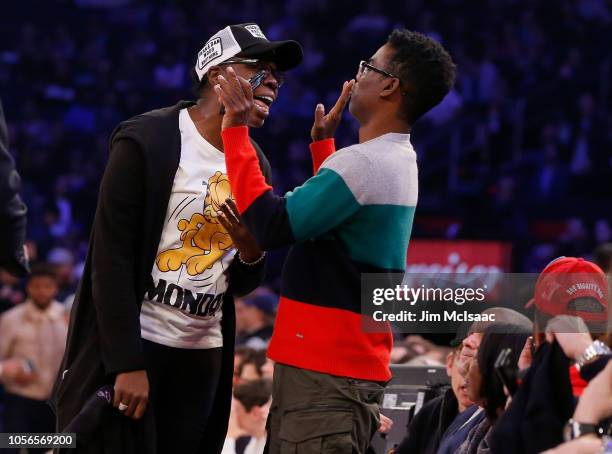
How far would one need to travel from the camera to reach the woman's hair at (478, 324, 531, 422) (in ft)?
11.0

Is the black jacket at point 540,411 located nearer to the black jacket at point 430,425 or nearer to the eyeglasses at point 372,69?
the eyeglasses at point 372,69

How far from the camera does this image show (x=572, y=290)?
129 inches

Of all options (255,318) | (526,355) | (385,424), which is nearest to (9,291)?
(255,318)

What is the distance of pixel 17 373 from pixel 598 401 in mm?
5888

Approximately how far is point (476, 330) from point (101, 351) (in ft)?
4.13

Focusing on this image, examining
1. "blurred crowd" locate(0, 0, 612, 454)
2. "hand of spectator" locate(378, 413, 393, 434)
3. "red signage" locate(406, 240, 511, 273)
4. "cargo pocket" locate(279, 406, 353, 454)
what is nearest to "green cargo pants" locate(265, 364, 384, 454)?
"cargo pocket" locate(279, 406, 353, 454)

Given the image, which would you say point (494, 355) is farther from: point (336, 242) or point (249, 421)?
point (249, 421)

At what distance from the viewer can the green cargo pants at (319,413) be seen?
2.98m

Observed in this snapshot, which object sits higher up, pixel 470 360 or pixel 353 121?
pixel 353 121

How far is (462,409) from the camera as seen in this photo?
3.92 m

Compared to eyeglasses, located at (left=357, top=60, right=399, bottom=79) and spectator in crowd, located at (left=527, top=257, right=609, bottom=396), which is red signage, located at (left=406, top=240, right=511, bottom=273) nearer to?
spectator in crowd, located at (left=527, top=257, right=609, bottom=396)

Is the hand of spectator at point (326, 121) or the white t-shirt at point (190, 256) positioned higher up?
the hand of spectator at point (326, 121)

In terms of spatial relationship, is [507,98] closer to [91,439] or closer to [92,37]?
[92,37]

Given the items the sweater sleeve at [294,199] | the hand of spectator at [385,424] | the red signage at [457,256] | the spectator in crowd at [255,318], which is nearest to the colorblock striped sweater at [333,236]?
the sweater sleeve at [294,199]
